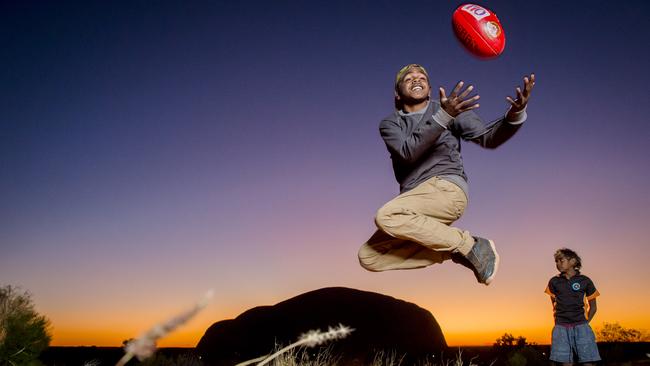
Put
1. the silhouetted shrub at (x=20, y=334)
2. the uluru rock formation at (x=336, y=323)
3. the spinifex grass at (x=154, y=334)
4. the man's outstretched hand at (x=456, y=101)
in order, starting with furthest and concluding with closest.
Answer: the uluru rock formation at (x=336, y=323) < the silhouetted shrub at (x=20, y=334) < the man's outstretched hand at (x=456, y=101) < the spinifex grass at (x=154, y=334)

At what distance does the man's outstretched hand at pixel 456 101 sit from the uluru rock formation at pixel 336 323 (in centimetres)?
2170

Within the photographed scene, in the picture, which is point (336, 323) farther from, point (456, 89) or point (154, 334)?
point (154, 334)

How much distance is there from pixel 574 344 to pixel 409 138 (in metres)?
4.86

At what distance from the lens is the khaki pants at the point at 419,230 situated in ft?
12.7

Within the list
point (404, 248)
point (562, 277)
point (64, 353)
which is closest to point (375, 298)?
point (64, 353)

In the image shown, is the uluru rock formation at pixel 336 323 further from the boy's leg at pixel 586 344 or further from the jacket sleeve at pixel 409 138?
the jacket sleeve at pixel 409 138

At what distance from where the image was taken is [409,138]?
3.93 metres

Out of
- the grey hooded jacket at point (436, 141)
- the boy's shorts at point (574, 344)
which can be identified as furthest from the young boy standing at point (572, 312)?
the grey hooded jacket at point (436, 141)

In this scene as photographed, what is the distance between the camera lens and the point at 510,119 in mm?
4223

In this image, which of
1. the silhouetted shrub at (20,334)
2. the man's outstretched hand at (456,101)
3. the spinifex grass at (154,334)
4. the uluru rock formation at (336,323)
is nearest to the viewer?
the spinifex grass at (154,334)

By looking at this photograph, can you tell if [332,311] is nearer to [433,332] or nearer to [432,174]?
[433,332]

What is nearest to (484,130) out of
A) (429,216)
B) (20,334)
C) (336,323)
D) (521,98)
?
(521,98)

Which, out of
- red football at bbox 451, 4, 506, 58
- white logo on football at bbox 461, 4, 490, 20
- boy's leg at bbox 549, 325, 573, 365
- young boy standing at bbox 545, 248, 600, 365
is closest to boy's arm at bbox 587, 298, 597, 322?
young boy standing at bbox 545, 248, 600, 365

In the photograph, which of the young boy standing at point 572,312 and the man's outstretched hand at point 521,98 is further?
the young boy standing at point 572,312
